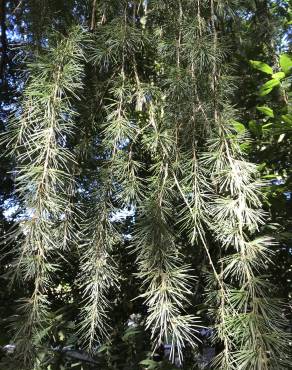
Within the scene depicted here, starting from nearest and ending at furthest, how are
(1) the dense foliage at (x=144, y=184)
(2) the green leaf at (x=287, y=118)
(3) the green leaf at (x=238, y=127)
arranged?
(1) the dense foliage at (x=144, y=184)
(3) the green leaf at (x=238, y=127)
(2) the green leaf at (x=287, y=118)

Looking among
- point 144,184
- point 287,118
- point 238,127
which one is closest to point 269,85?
point 287,118

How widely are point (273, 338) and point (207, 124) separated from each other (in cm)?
59

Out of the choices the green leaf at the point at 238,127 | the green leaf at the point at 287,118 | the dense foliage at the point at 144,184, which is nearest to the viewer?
the dense foliage at the point at 144,184

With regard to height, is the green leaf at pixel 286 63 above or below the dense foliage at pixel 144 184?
above

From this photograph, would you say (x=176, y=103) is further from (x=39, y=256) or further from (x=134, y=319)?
(x=134, y=319)

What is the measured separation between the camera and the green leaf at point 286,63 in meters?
1.47

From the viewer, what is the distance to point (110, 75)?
149 centimetres

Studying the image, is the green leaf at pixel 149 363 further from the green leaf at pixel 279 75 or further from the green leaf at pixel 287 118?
the green leaf at pixel 279 75

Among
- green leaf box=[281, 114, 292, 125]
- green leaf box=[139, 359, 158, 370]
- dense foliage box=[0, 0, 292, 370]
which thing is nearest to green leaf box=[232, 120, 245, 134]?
dense foliage box=[0, 0, 292, 370]

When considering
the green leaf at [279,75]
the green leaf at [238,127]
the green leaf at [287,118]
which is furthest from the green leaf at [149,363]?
the green leaf at [279,75]

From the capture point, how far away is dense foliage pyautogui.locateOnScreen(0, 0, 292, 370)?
3.31ft

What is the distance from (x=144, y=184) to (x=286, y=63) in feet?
2.14

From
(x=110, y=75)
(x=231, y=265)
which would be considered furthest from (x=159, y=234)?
(x=110, y=75)

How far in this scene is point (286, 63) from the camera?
1.47m
